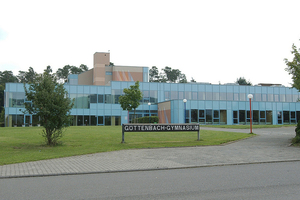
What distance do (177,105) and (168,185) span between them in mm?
42402

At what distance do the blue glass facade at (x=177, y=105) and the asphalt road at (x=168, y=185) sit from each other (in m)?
39.8

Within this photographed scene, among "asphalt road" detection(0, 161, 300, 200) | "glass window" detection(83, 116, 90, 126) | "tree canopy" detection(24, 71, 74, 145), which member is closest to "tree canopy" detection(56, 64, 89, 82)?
"glass window" detection(83, 116, 90, 126)

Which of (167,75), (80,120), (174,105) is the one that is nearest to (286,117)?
(174,105)

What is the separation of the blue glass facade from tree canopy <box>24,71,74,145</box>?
34.3m

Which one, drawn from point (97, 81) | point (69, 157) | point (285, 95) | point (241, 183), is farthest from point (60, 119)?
point (285, 95)

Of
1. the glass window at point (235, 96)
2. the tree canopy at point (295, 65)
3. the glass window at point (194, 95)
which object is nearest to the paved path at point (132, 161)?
the tree canopy at point (295, 65)

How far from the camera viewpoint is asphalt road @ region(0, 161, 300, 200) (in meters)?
5.93

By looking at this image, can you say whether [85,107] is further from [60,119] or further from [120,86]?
[60,119]

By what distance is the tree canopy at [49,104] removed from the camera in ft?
47.9

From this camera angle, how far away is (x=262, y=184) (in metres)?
6.84

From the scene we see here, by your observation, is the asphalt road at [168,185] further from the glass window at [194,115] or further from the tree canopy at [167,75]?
the tree canopy at [167,75]

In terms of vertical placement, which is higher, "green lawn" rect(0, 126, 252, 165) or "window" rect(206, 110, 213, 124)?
"window" rect(206, 110, 213, 124)

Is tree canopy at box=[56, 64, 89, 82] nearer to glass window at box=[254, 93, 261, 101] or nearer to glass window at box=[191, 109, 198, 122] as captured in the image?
glass window at box=[254, 93, 261, 101]

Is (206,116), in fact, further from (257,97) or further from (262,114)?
(257,97)
